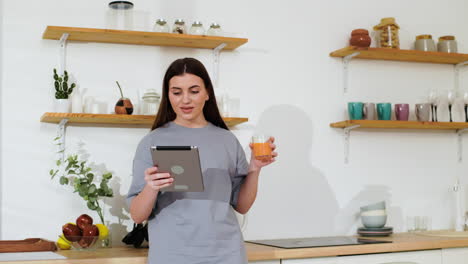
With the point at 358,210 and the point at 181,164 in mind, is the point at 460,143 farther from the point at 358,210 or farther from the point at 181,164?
the point at 181,164

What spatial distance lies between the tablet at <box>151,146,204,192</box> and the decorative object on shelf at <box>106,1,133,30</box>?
1177 millimetres

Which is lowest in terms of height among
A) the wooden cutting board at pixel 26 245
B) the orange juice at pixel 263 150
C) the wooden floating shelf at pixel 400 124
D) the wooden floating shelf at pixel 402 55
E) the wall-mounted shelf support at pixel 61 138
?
the wooden cutting board at pixel 26 245

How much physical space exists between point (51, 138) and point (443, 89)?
2.27 metres

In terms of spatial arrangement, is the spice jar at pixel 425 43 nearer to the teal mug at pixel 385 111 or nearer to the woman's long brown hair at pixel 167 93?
the teal mug at pixel 385 111

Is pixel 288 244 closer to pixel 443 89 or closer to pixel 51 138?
pixel 51 138

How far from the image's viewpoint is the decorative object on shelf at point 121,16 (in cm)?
296

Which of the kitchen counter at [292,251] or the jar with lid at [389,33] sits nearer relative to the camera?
the kitchen counter at [292,251]

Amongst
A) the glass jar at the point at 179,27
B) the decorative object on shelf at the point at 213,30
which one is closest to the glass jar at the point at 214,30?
the decorative object on shelf at the point at 213,30

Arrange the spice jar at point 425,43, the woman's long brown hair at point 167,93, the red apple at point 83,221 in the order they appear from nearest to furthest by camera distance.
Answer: the woman's long brown hair at point 167,93
the red apple at point 83,221
the spice jar at point 425,43

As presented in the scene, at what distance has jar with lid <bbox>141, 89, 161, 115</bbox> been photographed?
116 inches

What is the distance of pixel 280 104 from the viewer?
334 cm

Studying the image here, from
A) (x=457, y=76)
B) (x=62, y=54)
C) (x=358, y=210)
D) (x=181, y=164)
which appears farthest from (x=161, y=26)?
(x=457, y=76)

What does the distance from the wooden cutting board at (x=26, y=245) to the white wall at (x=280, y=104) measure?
199mm

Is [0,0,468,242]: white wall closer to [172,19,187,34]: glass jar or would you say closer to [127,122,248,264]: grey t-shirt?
Result: [172,19,187,34]: glass jar
